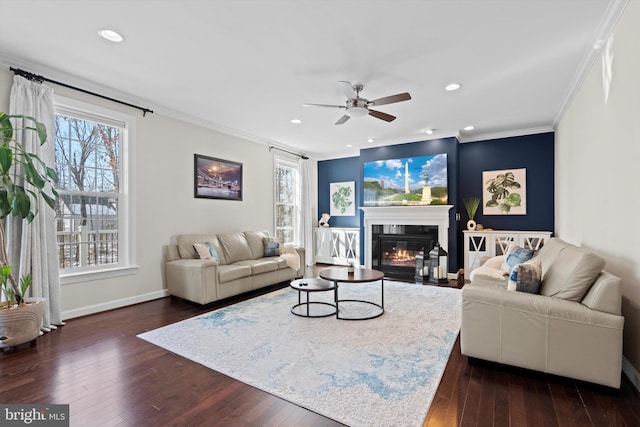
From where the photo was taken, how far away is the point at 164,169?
4656 mm

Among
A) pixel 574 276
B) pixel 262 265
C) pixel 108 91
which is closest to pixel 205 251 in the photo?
pixel 262 265

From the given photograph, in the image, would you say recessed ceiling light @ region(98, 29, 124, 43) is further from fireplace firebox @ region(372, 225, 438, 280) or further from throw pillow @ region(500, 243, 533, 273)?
fireplace firebox @ region(372, 225, 438, 280)

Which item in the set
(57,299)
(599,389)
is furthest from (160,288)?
(599,389)

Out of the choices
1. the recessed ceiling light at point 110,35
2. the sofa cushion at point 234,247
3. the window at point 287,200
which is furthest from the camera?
the window at point 287,200

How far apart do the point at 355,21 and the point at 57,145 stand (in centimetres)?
370

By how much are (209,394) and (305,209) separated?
18.2 ft

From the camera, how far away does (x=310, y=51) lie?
9.88 ft

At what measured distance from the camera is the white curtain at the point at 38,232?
10.4 ft

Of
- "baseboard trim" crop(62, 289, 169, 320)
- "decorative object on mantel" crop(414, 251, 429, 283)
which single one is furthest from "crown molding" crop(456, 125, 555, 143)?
"baseboard trim" crop(62, 289, 169, 320)

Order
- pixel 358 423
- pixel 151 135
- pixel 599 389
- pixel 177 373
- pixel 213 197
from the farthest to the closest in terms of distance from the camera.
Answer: pixel 213 197 < pixel 151 135 < pixel 177 373 < pixel 599 389 < pixel 358 423

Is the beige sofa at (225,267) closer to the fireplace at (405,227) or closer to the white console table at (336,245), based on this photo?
the fireplace at (405,227)

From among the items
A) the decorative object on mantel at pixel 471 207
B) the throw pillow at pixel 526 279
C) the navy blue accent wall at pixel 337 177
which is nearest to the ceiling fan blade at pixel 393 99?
the throw pillow at pixel 526 279

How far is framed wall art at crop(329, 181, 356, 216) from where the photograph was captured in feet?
25.2

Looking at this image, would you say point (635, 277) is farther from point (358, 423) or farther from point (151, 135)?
point (151, 135)
